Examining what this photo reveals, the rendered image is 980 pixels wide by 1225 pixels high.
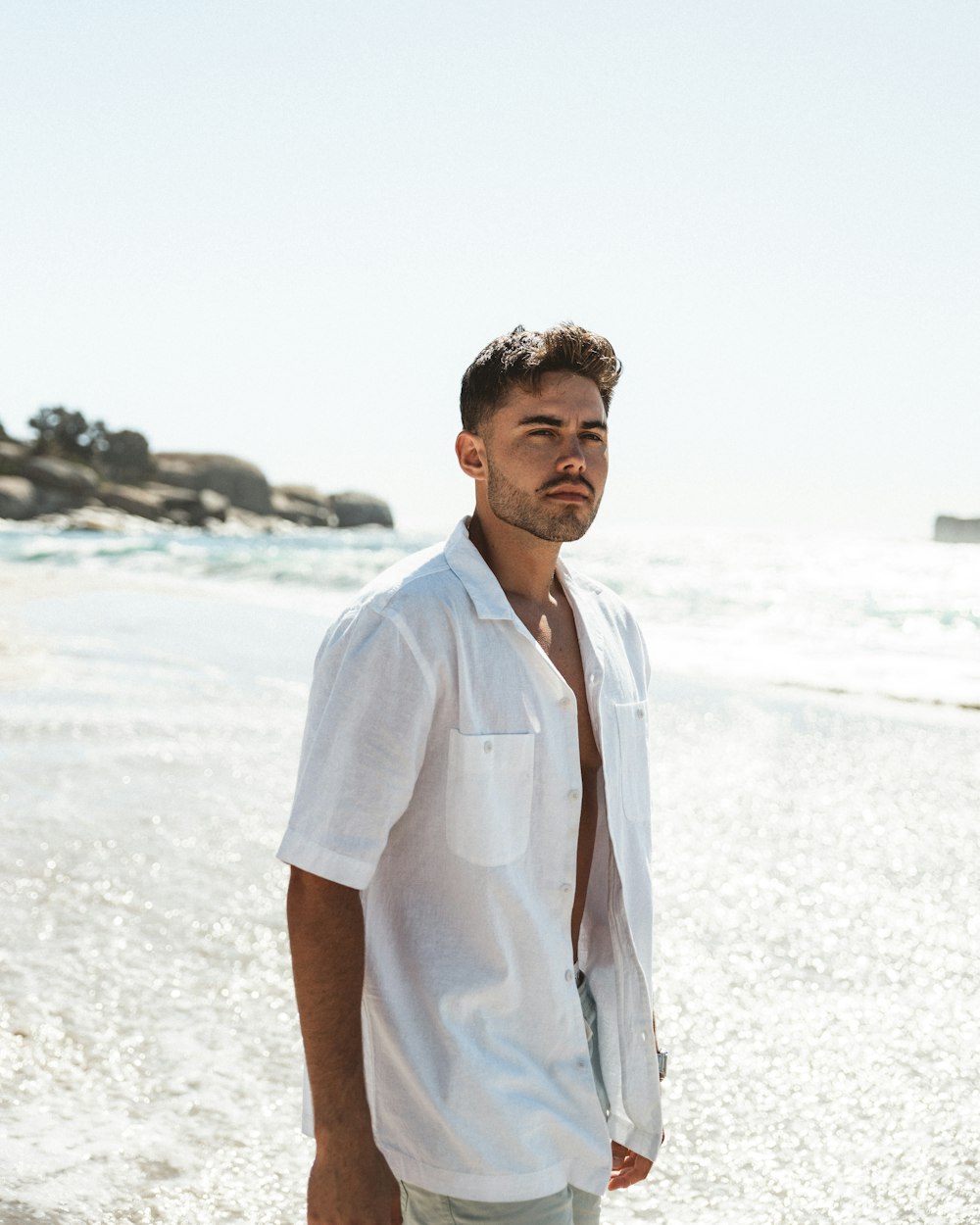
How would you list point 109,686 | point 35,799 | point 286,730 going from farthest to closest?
point 109,686
point 286,730
point 35,799

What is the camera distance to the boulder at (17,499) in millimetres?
72562

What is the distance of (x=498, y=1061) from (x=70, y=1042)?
2481 millimetres

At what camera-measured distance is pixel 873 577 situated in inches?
1698

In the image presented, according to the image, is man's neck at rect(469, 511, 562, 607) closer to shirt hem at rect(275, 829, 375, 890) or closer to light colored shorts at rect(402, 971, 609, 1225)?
shirt hem at rect(275, 829, 375, 890)

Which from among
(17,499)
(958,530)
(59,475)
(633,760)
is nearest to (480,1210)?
(633,760)

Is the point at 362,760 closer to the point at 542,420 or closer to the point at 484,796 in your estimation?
the point at 484,796

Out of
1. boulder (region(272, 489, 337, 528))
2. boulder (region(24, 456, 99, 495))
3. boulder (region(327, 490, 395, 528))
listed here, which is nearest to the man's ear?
boulder (region(24, 456, 99, 495))

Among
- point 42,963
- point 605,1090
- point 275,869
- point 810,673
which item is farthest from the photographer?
point 810,673

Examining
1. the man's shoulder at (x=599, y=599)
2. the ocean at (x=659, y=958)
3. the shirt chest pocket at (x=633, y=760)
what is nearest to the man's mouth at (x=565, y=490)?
the man's shoulder at (x=599, y=599)

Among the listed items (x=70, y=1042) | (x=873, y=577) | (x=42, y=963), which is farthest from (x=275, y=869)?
(x=873, y=577)

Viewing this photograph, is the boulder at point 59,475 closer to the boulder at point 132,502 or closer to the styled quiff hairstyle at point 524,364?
the boulder at point 132,502

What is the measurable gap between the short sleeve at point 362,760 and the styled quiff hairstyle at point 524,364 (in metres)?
0.47

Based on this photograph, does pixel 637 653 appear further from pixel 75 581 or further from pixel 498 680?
pixel 75 581

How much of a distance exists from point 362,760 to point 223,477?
96001 millimetres
